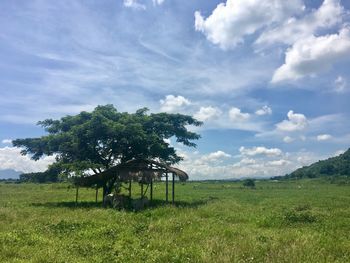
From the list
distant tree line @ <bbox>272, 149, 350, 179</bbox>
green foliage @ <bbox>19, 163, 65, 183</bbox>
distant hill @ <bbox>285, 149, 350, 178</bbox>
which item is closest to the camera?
green foliage @ <bbox>19, 163, 65, 183</bbox>

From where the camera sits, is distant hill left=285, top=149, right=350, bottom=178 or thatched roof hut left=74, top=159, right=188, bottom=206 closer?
thatched roof hut left=74, top=159, right=188, bottom=206

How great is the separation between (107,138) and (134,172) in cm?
412

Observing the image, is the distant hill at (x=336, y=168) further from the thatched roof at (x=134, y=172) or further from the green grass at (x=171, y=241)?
the green grass at (x=171, y=241)

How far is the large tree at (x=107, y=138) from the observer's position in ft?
84.1

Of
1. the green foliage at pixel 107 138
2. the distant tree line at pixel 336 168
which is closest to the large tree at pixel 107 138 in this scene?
the green foliage at pixel 107 138

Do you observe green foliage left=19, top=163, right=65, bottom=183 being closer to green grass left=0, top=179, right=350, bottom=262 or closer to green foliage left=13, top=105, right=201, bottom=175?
green foliage left=13, top=105, right=201, bottom=175

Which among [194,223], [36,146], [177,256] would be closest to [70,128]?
[36,146]

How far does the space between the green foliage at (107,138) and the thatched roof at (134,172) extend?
91 centimetres

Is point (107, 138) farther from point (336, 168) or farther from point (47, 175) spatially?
point (336, 168)

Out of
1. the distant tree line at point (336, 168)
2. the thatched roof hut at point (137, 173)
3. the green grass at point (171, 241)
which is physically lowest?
the green grass at point (171, 241)

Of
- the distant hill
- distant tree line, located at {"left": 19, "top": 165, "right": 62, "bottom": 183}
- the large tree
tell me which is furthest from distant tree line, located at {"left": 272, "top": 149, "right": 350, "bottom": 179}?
distant tree line, located at {"left": 19, "top": 165, "right": 62, "bottom": 183}

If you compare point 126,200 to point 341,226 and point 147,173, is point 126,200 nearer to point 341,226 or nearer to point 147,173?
point 147,173

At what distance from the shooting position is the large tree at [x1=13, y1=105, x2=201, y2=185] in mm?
25641

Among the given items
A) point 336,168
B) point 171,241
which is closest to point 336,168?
point 336,168
